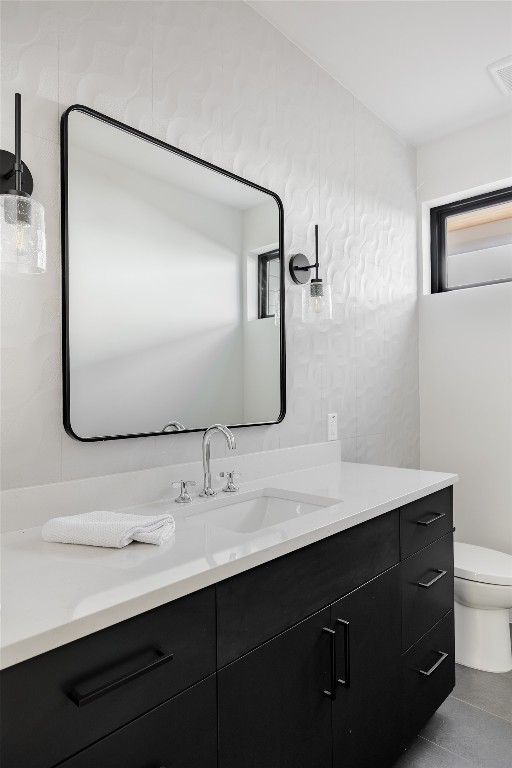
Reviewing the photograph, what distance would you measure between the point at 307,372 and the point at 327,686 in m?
1.23

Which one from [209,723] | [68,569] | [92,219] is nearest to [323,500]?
[209,723]

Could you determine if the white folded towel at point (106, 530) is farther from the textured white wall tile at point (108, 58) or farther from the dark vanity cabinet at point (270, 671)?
the textured white wall tile at point (108, 58)

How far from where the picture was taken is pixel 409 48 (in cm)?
222

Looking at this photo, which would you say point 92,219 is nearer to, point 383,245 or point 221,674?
point 221,674

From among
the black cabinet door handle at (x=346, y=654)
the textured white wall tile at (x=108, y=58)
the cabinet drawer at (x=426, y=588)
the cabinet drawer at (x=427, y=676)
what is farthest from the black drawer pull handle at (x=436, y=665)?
the textured white wall tile at (x=108, y=58)

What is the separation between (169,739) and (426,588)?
3.79 feet

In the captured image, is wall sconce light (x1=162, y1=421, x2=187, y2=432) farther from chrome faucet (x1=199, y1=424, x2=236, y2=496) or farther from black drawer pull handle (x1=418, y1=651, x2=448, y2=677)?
black drawer pull handle (x1=418, y1=651, x2=448, y2=677)

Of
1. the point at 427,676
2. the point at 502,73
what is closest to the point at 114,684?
the point at 427,676

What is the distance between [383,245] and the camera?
2.76 meters

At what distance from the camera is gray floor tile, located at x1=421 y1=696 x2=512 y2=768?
173 cm

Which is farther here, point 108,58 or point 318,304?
point 318,304

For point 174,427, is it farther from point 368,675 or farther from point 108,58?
point 108,58

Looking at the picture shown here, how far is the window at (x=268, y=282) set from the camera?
1959 millimetres

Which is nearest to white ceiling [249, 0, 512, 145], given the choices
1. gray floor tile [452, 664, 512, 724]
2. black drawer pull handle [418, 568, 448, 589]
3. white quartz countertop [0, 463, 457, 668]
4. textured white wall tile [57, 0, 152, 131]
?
textured white wall tile [57, 0, 152, 131]
